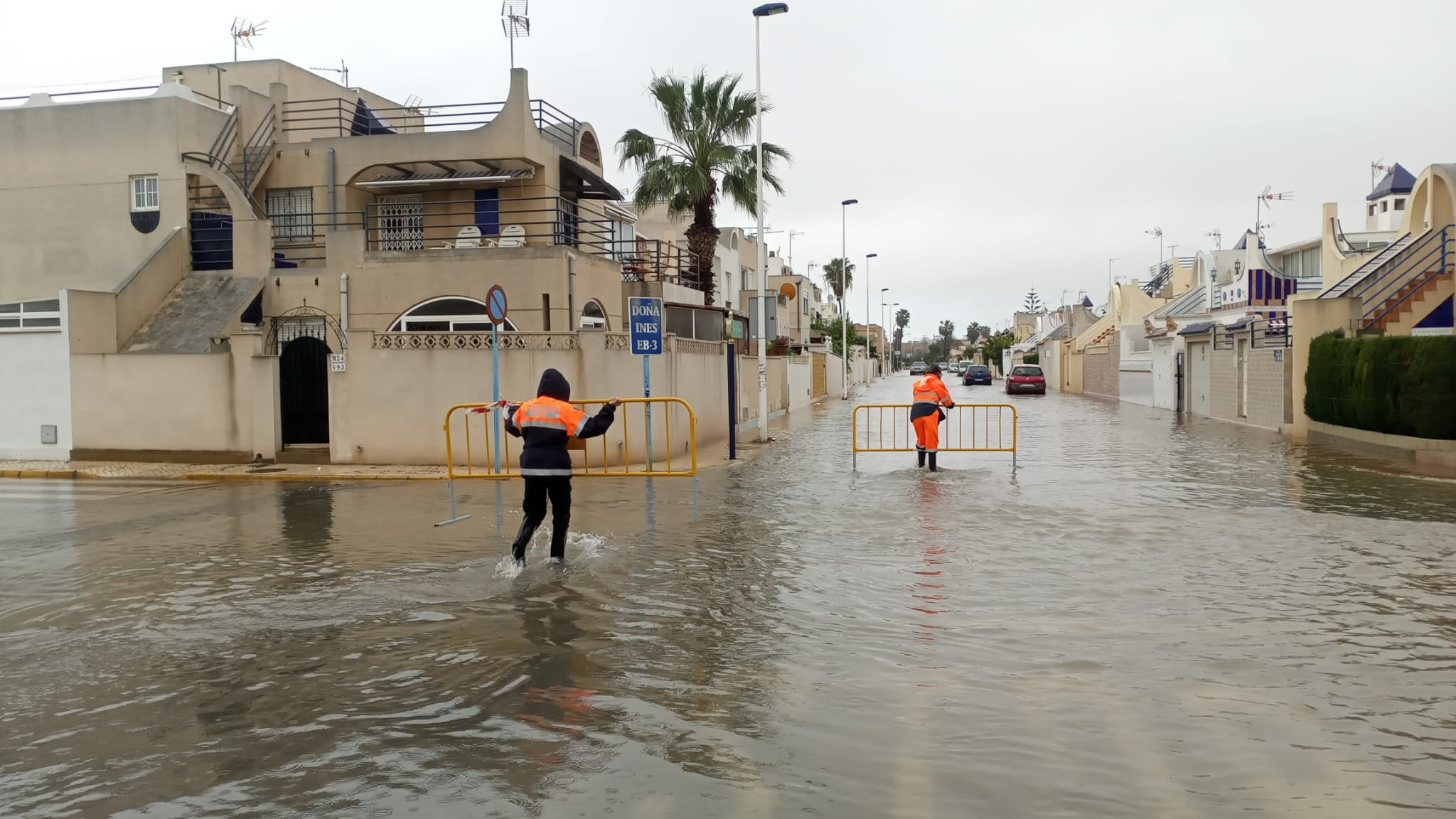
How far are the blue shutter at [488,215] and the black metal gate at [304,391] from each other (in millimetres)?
5249

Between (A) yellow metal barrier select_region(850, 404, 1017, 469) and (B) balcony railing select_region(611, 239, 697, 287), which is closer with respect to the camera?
(A) yellow metal barrier select_region(850, 404, 1017, 469)

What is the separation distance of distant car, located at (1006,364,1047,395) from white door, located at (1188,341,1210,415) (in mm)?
17795

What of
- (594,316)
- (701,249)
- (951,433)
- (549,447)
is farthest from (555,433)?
(701,249)

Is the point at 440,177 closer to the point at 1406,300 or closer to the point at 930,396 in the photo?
the point at 930,396

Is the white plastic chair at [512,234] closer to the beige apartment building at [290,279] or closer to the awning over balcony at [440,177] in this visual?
the beige apartment building at [290,279]

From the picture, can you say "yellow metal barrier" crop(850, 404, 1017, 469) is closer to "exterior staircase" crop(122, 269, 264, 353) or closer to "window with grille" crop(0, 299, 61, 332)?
"exterior staircase" crop(122, 269, 264, 353)

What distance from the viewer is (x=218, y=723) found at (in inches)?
225

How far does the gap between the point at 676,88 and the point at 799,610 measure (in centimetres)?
2320

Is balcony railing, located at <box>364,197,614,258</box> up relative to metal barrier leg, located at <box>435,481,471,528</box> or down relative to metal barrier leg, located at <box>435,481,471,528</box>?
up

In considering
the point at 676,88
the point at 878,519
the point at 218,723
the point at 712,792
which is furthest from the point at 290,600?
the point at 676,88

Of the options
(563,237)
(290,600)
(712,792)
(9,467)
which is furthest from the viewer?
(563,237)

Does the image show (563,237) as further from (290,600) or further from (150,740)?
(150,740)

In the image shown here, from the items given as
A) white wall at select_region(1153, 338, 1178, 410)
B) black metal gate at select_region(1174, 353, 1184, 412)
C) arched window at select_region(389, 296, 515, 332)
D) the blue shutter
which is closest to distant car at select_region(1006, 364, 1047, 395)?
white wall at select_region(1153, 338, 1178, 410)

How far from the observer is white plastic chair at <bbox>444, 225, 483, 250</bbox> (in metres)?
25.5
